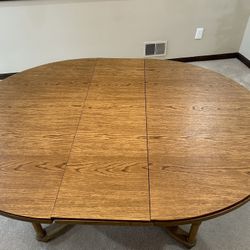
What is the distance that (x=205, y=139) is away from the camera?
0.95 metres

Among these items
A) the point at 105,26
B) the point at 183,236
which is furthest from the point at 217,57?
the point at 183,236

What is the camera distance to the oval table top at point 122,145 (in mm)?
737

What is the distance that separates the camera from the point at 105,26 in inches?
99.0

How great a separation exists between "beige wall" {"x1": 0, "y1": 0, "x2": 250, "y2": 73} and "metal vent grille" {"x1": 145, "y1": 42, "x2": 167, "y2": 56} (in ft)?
0.22

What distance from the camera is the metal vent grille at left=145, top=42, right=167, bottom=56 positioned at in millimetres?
2730

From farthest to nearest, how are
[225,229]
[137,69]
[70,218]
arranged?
1. [137,69]
2. [225,229]
3. [70,218]

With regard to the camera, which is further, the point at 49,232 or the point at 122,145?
the point at 49,232

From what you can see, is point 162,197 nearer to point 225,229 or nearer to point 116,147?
point 116,147

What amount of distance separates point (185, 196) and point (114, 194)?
0.75 ft

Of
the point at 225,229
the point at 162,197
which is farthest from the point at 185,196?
the point at 225,229

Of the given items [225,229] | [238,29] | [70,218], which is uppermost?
[70,218]

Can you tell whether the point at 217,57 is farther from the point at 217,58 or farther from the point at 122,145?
the point at 122,145

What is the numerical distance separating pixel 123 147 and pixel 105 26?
1975mm

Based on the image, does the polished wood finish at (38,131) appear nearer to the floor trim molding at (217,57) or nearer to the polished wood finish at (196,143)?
the polished wood finish at (196,143)
